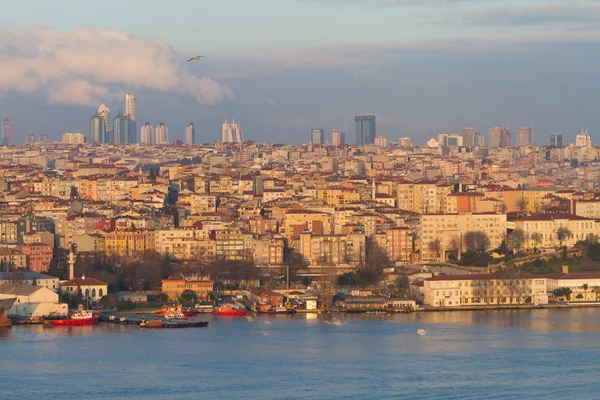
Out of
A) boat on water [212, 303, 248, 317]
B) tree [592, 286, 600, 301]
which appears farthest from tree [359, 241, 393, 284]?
tree [592, 286, 600, 301]

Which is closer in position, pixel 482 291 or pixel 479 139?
pixel 482 291

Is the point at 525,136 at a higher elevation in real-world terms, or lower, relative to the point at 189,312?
higher

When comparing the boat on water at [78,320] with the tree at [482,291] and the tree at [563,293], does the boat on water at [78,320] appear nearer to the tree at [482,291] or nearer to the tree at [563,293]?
the tree at [482,291]

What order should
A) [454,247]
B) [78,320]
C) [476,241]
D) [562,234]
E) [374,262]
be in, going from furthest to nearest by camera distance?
[562,234] → [476,241] → [454,247] → [374,262] → [78,320]

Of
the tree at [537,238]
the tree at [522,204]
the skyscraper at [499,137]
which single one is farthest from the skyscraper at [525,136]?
the tree at [537,238]

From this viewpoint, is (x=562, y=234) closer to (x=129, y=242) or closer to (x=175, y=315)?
(x=129, y=242)

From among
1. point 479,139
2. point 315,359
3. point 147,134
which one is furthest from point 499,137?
point 315,359

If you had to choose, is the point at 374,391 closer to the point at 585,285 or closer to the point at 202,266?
the point at 585,285
